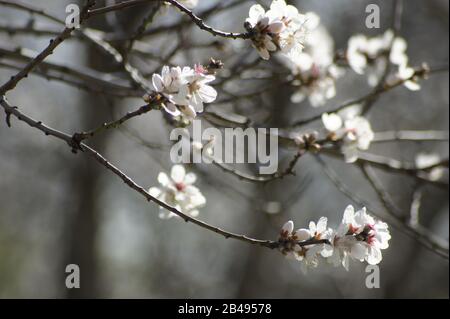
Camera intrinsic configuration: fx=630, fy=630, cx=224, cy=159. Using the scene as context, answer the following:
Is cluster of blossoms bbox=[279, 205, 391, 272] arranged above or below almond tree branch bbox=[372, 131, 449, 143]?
below

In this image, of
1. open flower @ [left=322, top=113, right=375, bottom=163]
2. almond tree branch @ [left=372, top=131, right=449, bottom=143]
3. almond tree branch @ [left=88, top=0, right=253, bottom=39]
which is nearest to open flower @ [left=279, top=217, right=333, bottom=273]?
almond tree branch @ [left=88, top=0, right=253, bottom=39]

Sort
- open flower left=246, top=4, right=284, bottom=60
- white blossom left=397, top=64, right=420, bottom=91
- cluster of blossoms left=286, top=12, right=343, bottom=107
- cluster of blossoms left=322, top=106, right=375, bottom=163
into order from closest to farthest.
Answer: open flower left=246, top=4, right=284, bottom=60 < cluster of blossoms left=322, top=106, right=375, bottom=163 < white blossom left=397, top=64, right=420, bottom=91 < cluster of blossoms left=286, top=12, right=343, bottom=107

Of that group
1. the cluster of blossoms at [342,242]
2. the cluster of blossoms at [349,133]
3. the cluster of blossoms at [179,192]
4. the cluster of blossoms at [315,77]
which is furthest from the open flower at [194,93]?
the cluster of blossoms at [315,77]

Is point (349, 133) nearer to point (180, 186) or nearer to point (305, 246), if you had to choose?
point (180, 186)

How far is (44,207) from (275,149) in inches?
181

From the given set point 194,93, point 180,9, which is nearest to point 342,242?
point 194,93

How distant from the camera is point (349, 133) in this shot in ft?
7.17

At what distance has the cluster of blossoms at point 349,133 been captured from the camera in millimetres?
2182

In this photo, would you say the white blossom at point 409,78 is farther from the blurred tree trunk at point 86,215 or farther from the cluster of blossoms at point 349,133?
the blurred tree trunk at point 86,215

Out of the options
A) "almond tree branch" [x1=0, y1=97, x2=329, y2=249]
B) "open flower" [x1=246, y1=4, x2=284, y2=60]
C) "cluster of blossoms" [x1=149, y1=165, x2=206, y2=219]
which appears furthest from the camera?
"cluster of blossoms" [x1=149, y1=165, x2=206, y2=219]

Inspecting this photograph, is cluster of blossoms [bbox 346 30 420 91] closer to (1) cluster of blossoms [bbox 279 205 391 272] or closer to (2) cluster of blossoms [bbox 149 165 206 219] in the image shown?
(2) cluster of blossoms [bbox 149 165 206 219]

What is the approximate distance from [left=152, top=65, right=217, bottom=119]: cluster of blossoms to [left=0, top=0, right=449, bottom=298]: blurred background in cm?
331

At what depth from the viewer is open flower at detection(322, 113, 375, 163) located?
218 cm

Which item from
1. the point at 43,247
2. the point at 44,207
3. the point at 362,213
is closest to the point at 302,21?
the point at 362,213
